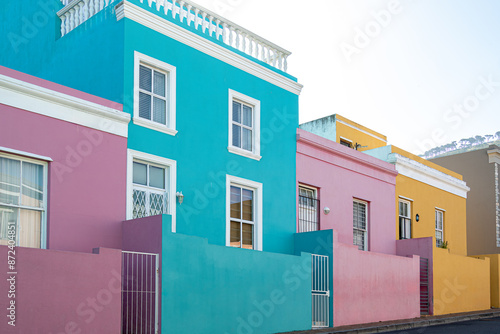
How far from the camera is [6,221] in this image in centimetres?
968

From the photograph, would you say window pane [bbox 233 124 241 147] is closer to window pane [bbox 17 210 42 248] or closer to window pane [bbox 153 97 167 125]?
window pane [bbox 153 97 167 125]

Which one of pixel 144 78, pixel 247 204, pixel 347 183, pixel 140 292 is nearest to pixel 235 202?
pixel 247 204

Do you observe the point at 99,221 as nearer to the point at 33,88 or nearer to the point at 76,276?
the point at 76,276

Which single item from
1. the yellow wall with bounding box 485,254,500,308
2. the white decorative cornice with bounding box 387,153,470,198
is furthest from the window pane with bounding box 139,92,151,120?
the yellow wall with bounding box 485,254,500,308

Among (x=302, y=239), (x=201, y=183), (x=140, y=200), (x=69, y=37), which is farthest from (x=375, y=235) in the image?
(x=69, y=37)

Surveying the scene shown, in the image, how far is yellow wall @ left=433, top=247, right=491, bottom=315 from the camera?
1856cm

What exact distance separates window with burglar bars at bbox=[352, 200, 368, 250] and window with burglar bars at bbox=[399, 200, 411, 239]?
2289 mm

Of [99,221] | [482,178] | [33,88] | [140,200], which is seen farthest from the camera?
[482,178]

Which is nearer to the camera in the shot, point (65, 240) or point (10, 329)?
point (10, 329)

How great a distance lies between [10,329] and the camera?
803 cm

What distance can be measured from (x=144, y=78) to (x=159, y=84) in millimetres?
412

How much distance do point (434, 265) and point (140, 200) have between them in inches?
419

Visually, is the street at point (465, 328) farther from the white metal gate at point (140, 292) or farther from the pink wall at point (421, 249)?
the white metal gate at point (140, 292)

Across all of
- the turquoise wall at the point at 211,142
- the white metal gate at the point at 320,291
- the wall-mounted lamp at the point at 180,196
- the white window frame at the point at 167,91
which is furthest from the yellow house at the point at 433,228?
the white window frame at the point at 167,91
